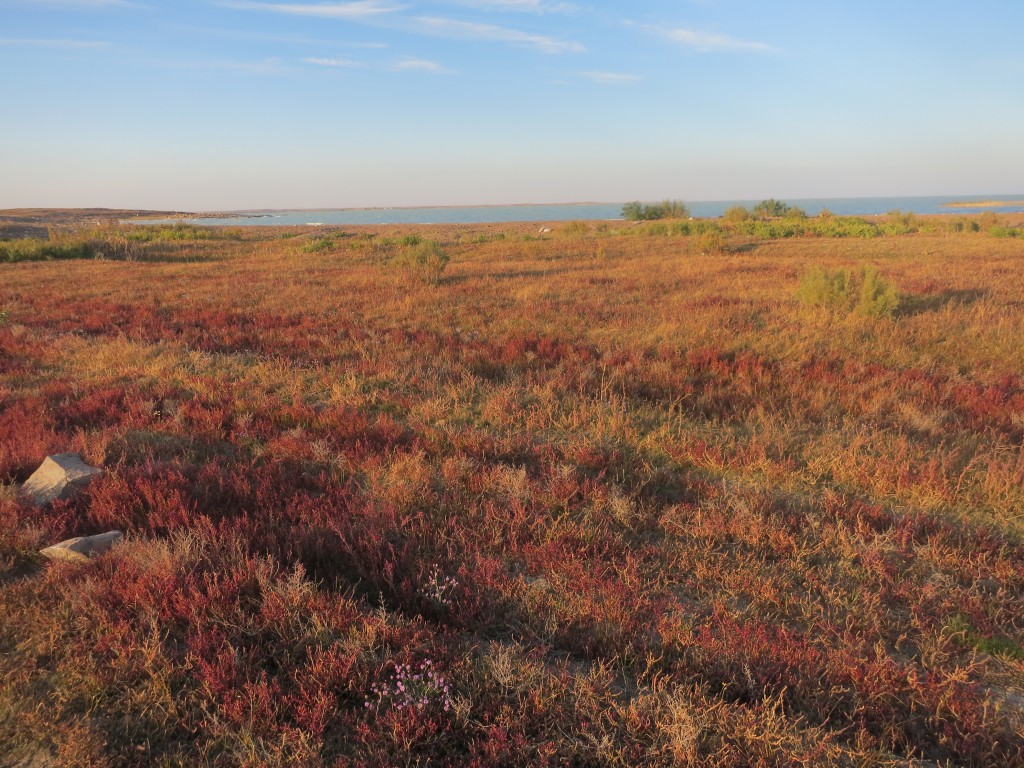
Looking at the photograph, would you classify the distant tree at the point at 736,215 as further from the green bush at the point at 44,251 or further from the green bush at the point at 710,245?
the green bush at the point at 44,251

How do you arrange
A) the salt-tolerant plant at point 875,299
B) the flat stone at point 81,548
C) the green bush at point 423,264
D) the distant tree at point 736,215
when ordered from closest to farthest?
the flat stone at point 81,548 < the salt-tolerant plant at point 875,299 < the green bush at point 423,264 < the distant tree at point 736,215

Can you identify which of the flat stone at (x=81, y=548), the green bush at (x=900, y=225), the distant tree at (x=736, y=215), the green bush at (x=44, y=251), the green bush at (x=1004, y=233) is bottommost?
the flat stone at (x=81, y=548)

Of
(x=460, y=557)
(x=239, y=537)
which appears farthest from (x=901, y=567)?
(x=239, y=537)

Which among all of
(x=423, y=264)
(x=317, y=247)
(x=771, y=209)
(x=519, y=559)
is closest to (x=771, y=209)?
(x=771, y=209)

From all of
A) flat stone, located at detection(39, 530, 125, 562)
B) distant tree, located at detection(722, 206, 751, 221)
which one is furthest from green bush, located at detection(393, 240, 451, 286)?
distant tree, located at detection(722, 206, 751, 221)

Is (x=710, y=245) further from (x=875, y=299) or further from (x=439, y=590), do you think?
(x=439, y=590)

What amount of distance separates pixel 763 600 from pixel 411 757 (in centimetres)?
222

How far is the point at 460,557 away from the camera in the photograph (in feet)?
12.1

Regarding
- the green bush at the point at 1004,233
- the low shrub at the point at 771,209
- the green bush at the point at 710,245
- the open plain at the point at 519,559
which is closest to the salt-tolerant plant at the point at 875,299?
the open plain at the point at 519,559

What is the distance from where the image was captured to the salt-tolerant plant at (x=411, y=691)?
2473mm

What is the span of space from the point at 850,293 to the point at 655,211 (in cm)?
5409

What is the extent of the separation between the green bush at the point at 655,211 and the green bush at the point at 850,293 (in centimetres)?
4873

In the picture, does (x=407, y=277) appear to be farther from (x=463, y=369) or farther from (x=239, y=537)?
(x=239, y=537)

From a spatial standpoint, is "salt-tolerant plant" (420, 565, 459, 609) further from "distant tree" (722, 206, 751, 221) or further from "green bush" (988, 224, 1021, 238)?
"distant tree" (722, 206, 751, 221)
